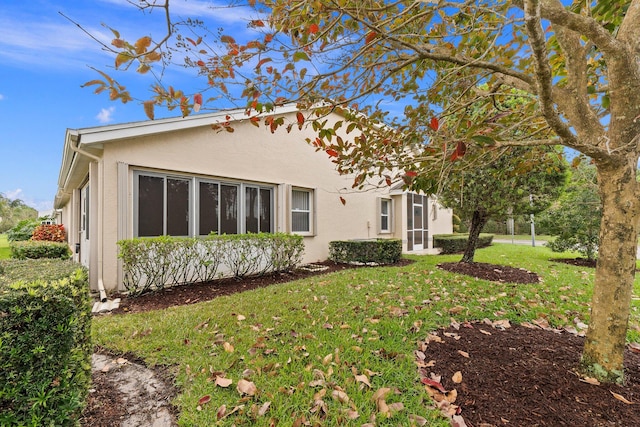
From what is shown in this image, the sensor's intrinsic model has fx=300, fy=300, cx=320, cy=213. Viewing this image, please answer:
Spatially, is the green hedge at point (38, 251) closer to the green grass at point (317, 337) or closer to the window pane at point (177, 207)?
the window pane at point (177, 207)

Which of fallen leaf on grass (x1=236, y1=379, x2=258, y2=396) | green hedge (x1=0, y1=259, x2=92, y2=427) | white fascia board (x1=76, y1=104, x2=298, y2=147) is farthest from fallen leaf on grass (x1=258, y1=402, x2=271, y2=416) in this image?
white fascia board (x1=76, y1=104, x2=298, y2=147)

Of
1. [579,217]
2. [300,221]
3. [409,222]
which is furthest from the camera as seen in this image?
[409,222]

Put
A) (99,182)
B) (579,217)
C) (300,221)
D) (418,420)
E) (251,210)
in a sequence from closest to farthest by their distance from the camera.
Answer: (418,420) < (99,182) < (251,210) < (579,217) < (300,221)

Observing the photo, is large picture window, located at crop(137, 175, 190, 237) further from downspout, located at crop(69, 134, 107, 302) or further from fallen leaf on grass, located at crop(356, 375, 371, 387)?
fallen leaf on grass, located at crop(356, 375, 371, 387)

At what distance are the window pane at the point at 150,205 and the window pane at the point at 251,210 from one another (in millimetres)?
2373

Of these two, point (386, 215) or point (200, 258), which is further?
point (386, 215)

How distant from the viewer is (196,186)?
776cm

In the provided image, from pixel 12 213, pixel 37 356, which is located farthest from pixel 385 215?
pixel 12 213

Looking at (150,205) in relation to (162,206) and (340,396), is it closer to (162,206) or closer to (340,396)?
(162,206)

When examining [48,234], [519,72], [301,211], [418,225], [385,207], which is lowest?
[48,234]

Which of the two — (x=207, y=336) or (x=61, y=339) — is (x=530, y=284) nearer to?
(x=207, y=336)

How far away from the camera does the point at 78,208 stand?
11203mm

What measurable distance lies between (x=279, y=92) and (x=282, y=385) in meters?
2.88

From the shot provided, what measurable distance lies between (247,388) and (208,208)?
616 cm
